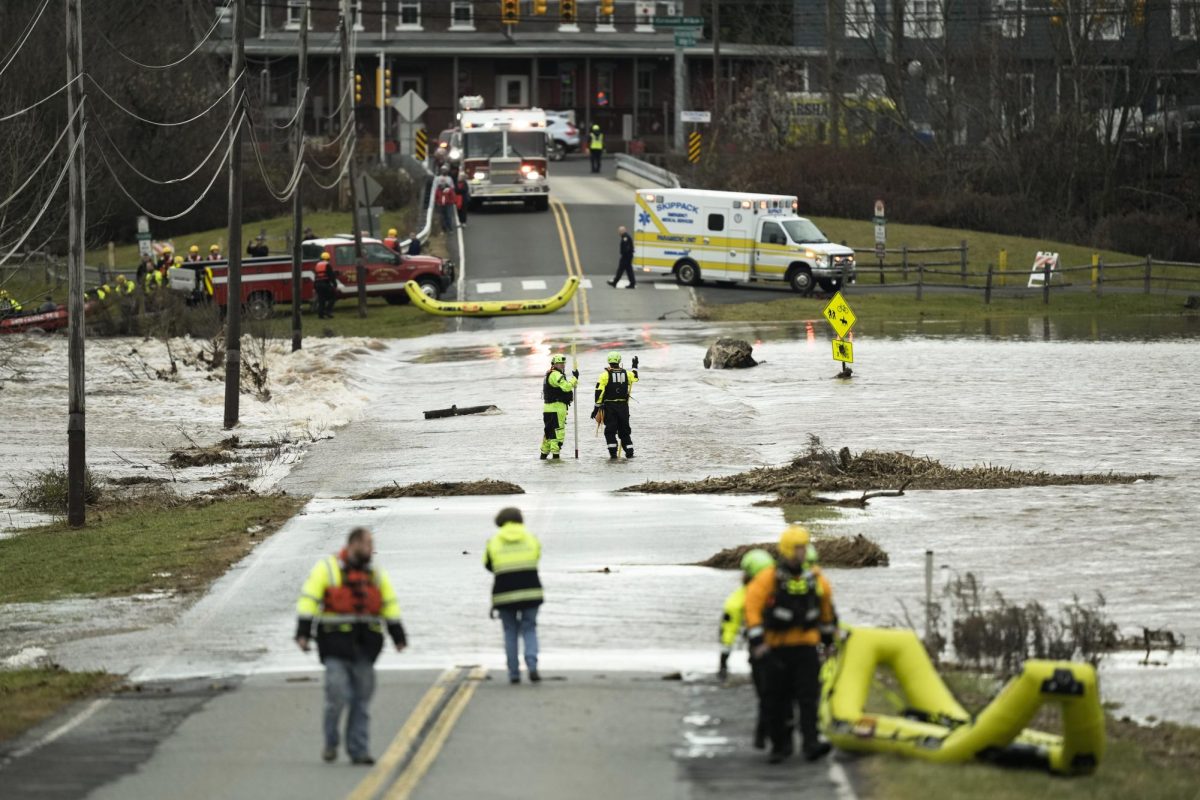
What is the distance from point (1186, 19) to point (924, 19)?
34.0ft

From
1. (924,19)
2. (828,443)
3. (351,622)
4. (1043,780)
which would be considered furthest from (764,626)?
(924,19)

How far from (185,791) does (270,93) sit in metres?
83.1

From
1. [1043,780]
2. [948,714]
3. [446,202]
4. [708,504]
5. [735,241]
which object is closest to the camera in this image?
[1043,780]

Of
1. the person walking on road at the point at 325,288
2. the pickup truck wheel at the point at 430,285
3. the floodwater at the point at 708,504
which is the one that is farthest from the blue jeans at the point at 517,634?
the pickup truck wheel at the point at 430,285

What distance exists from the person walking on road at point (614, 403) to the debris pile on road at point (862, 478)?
1.85m

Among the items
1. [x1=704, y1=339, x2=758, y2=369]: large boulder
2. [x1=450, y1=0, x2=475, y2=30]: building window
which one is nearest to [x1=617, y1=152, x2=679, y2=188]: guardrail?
[x1=450, y1=0, x2=475, y2=30]: building window

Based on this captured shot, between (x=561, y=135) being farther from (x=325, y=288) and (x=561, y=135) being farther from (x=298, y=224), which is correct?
(x=298, y=224)

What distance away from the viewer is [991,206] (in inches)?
2630

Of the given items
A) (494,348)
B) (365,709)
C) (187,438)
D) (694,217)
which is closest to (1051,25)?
(694,217)

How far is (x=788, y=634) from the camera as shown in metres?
11.9

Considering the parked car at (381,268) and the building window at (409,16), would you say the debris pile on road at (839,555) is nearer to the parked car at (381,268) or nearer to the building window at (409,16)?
the parked car at (381,268)

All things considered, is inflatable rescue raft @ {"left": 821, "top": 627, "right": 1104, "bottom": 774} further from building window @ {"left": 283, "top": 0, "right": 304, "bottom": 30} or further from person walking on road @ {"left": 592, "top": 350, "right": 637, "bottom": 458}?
building window @ {"left": 283, "top": 0, "right": 304, "bottom": 30}

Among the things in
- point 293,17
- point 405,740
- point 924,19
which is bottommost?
point 405,740

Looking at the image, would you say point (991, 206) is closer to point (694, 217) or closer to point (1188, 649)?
point (694, 217)
